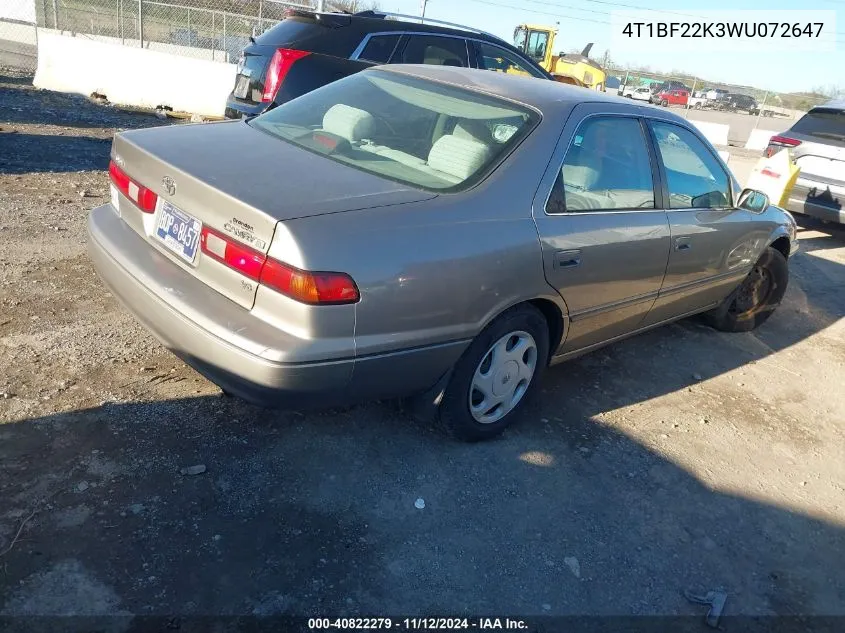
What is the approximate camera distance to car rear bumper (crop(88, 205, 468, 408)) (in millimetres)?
2391

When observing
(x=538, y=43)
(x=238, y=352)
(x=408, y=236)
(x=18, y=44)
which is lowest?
(x=18, y=44)

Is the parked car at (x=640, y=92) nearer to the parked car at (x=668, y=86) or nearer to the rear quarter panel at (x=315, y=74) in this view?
the parked car at (x=668, y=86)

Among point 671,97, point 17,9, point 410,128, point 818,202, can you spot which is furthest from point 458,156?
point 671,97

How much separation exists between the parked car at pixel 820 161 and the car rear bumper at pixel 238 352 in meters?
7.38

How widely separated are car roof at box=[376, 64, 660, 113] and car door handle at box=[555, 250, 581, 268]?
0.69 meters

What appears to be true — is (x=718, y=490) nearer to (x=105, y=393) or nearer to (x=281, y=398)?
(x=281, y=398)

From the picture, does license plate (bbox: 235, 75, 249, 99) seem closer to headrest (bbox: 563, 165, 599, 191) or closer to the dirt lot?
the dirt lot

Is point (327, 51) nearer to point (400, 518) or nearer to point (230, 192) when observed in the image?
point (230, 192)

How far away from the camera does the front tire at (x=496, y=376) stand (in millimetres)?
2982

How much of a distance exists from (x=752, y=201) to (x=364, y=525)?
354cm

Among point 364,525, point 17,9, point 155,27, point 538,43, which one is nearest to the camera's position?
point 364,525

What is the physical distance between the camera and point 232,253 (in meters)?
2.47

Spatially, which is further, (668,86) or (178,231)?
(668,86)

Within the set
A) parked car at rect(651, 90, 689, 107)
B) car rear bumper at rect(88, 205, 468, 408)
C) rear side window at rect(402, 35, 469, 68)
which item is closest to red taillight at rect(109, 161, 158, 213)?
car rear bumper at rect(88, 205, 468, 408)
